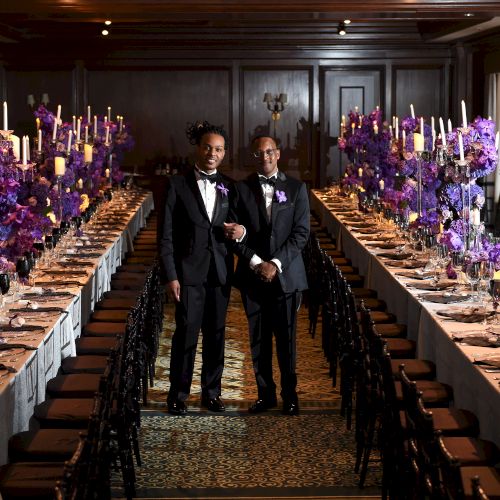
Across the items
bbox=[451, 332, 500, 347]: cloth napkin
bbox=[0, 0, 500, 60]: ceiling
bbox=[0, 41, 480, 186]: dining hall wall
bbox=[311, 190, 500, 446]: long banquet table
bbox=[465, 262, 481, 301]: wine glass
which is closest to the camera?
bbox=[311, 190, 500, 446]: long banquet table

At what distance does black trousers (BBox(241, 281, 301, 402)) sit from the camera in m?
6.98

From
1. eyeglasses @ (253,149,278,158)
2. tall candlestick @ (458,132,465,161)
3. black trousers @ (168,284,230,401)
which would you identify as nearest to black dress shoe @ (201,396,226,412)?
black trousers @ (168,284,230,401)

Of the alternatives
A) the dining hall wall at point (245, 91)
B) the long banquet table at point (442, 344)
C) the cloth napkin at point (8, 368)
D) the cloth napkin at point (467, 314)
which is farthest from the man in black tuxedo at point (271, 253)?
the dining hall wall at point (245, 91)

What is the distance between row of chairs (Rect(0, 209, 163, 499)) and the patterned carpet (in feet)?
0.70

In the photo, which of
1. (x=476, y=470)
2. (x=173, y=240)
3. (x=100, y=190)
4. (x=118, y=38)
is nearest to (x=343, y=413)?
(x=173, y=240)

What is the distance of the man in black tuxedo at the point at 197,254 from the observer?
6922 mm

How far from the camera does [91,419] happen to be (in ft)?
13.3

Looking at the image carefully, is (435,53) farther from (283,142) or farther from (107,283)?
(107,283)

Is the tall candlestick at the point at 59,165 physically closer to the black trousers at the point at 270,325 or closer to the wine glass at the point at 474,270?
the black trousers at the point at 270,325

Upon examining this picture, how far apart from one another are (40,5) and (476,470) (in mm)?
8246

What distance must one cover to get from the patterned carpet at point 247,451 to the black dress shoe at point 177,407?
51mm

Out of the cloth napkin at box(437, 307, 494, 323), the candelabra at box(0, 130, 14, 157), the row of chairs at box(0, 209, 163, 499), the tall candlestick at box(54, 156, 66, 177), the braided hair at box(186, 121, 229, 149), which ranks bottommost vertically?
the row of chairs at box(0, 209, 163, 499)

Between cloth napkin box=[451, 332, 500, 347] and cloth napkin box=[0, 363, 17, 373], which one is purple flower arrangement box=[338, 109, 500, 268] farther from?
cloth napkin box=[0, 363, 17, 373]

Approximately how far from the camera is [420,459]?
422cm
